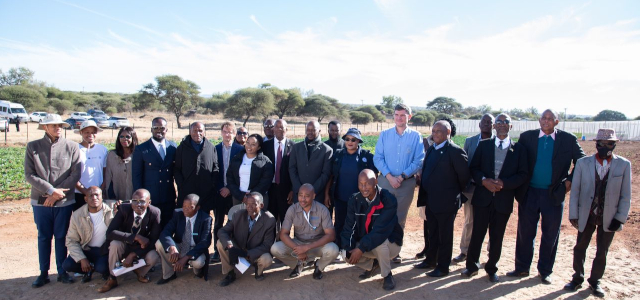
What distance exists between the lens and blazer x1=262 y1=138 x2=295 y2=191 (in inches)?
214

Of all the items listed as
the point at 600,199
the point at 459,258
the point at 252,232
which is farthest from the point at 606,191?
the point at 252,232

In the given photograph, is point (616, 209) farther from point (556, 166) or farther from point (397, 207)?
point (397, 207)

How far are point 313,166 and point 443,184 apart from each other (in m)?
1.64

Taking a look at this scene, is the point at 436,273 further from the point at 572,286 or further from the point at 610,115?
the point at 610,115

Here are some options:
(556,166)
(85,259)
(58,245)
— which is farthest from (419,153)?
(58,245)

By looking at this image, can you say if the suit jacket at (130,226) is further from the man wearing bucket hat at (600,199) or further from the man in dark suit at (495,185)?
the man wearing bucket hat at (600,199)

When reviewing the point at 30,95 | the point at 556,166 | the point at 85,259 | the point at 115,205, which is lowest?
the point at 85,259

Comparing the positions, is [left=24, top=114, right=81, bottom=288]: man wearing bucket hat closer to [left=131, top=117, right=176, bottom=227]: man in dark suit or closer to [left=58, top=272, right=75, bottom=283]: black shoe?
[left=58, top=272, right=75, bottom=283]: black shoe

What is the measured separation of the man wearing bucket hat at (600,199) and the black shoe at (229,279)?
3.82 meters

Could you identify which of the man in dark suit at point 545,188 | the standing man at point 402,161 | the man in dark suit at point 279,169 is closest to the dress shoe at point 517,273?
the man in dark suit at point 545,188

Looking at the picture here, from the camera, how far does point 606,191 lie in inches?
166

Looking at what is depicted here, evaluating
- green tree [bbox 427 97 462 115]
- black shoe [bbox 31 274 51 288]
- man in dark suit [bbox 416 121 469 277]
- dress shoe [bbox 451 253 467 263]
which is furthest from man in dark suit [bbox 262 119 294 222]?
green tree [bbox 427 97 462 115]

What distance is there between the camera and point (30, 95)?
4300 centimetres

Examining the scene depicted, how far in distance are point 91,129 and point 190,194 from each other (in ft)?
5.19
